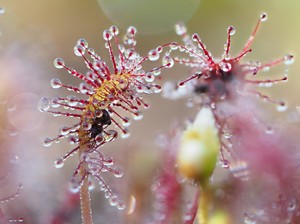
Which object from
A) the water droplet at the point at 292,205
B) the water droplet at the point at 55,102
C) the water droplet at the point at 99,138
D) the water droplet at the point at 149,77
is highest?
the water droplet at the point at 149,77

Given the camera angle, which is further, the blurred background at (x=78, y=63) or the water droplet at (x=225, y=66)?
the blurred background at (x=78, y=63)

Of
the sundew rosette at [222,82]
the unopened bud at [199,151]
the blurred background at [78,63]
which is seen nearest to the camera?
the unopened bud at [199,151]

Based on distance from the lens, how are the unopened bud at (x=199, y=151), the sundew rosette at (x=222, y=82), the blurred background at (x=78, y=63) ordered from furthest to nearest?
the blurred background at (x=78, y=63) < the sundew rosette at (x=222, y=82) < the unopened bud at (x=199, y=151)

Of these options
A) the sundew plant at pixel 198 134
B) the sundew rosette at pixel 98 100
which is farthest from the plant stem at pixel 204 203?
the sundew rosette at pixel 98 100

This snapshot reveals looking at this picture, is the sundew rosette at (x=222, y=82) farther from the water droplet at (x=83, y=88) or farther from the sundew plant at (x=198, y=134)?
the water droplet at (x=83, y=88)

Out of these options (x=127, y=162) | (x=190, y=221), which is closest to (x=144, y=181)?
(x=127, y=162)

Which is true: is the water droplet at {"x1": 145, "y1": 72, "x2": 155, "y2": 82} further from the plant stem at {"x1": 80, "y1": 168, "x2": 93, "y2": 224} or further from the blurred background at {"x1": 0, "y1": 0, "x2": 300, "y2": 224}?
the blurred background at {"x1": 0, "y1": 0, "x2": 300, "y2": 224}

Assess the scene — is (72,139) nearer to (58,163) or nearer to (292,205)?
(58,163)

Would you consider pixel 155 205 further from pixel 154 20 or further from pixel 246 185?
pixel 154 20

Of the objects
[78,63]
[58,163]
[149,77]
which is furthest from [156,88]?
[78,63]

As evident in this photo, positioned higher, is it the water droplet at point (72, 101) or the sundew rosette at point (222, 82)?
the sundew rosette at point (222, 82)
